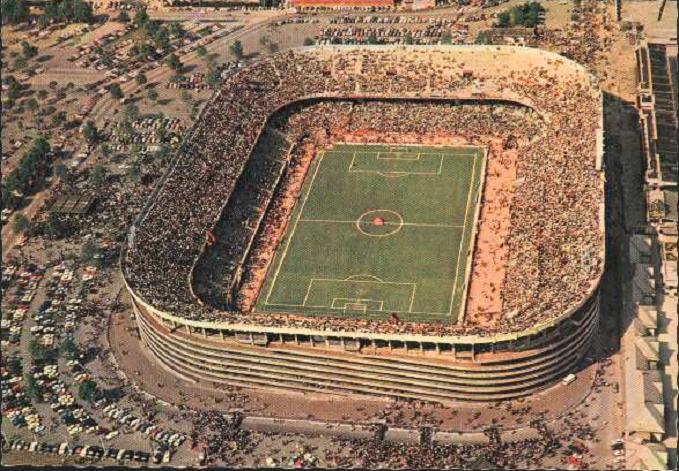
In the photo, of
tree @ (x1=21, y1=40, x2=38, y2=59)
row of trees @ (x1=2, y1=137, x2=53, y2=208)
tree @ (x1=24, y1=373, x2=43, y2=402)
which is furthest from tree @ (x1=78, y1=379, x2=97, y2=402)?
tree @ (x1=21, y1=40, x2=38, y2=59)

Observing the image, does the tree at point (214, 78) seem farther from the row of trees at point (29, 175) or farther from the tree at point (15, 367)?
the tree at point (15, 367)

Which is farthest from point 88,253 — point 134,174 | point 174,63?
point 174,63

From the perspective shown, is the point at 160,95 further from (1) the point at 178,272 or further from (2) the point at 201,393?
(2) the point at 201,393

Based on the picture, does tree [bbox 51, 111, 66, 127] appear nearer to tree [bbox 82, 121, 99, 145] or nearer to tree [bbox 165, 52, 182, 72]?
tree [bbox 82, 121, 99, 145]

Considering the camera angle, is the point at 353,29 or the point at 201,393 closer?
the point at 201,393

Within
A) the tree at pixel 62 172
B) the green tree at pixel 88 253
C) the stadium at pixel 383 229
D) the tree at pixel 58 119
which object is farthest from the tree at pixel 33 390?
the tree at pixel 58 119

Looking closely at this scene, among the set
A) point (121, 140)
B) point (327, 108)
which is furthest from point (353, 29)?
point (121, 140)
